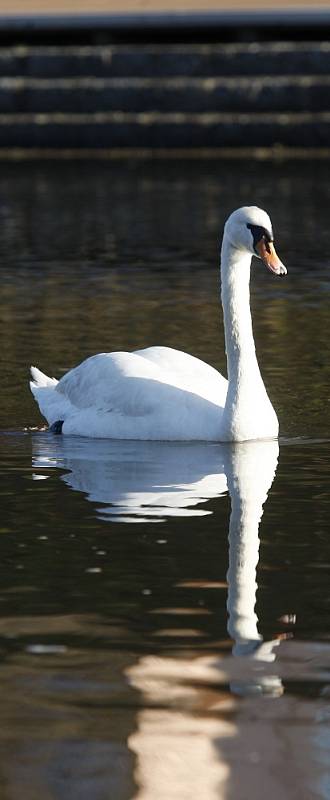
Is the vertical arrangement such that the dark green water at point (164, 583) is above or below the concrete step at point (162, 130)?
above

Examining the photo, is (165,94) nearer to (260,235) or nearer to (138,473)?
(260,235)

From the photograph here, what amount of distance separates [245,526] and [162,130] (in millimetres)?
25203

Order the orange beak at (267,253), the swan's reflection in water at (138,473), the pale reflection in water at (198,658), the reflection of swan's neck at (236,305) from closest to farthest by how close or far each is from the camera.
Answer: the pale reflection in water at (198,658) → the swan's reflection in water at (138,473) → the orange beak at (267,253) → the reflection of swan's neck at (236,305)

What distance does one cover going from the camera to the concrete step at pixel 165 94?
110 ft

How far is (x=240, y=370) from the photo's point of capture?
11953 mm

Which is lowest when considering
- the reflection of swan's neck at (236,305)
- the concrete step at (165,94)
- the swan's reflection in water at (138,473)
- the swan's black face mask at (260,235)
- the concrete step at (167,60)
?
the concrete step at (165,94)

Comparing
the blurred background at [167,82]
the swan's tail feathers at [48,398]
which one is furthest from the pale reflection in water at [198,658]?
the blurred background at [167,82]

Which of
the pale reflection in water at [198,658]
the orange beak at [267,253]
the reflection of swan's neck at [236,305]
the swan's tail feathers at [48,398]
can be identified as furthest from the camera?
the swan's tail feathers at [48,398]

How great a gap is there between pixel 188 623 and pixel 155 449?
410 centimetres

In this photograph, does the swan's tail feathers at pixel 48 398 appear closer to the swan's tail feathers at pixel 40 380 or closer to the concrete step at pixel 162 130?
the swan's tail feathers at pixel 40 380

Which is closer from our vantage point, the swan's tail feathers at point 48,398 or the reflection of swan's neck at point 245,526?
the reflection of swan's neck at point 245,526

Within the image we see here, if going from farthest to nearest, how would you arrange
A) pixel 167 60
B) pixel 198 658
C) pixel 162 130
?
pixel 162 130 < pixel 167 60 < pixel 198 658

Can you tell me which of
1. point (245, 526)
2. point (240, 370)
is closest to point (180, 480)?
point (245, 526)

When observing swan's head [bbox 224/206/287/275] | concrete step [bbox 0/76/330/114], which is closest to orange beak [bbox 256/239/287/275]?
swan's head [bbox 224/206/287/275]
